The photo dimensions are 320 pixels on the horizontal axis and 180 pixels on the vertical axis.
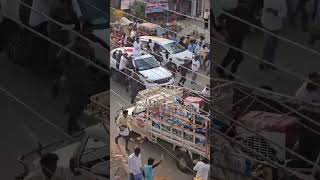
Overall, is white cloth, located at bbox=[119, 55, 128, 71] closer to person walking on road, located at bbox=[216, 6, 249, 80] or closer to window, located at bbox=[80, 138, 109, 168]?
window, located at bbox=[80, 138, 109, 168]

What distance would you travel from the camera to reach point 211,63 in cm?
141

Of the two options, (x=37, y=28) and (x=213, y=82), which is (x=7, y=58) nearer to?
(x=37, y=28)

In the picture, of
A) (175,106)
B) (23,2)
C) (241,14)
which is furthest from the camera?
(175,106)

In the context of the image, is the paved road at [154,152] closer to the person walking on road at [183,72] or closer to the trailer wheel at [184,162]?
the trailer wheel at [184,162]

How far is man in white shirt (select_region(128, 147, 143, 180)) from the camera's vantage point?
1819 millimetres

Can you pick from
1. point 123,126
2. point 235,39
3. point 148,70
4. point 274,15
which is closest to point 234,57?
point 235,39

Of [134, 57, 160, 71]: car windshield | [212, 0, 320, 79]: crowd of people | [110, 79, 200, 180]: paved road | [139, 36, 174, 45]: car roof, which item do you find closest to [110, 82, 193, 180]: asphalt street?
[110, 79, 200, 180]: paved road

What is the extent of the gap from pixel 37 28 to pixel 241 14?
2.12 feet

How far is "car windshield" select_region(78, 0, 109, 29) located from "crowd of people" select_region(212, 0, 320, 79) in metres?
0.34

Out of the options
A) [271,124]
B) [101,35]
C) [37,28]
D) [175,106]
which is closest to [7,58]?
[37,28]

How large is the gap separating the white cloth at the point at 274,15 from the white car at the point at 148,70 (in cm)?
58

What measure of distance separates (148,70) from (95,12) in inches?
16.9

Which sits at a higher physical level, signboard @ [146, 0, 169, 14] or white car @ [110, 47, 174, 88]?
signboard @ [146, 0, 169, 14]

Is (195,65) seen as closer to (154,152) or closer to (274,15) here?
(154,152)
